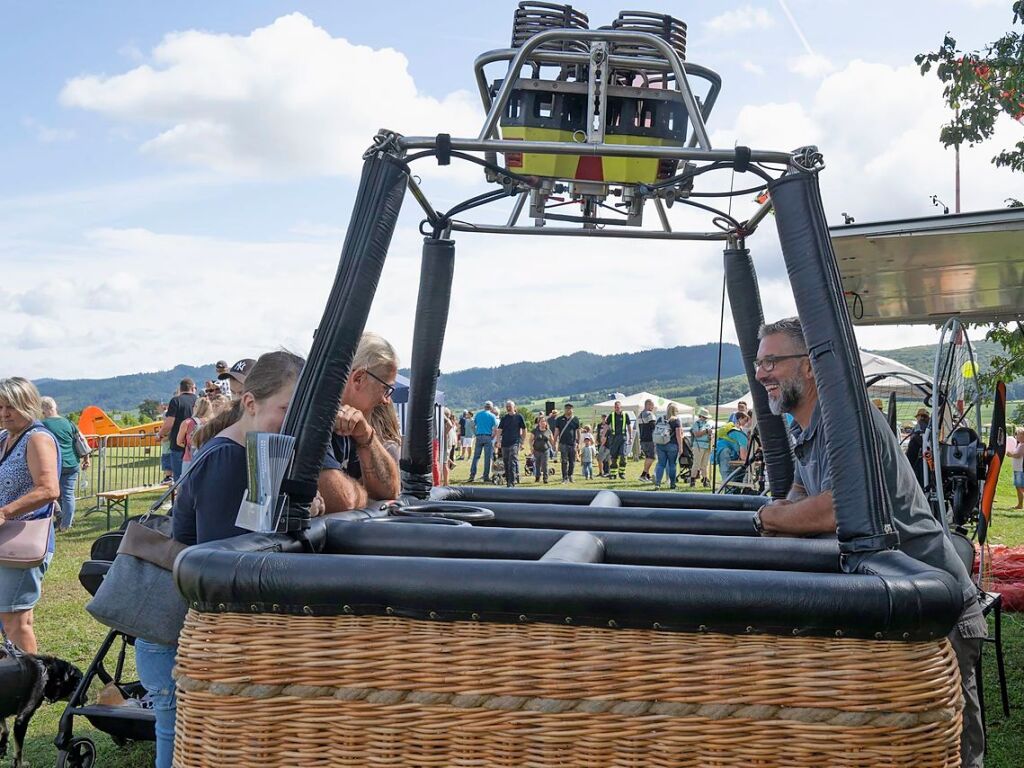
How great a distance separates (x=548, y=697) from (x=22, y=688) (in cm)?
309

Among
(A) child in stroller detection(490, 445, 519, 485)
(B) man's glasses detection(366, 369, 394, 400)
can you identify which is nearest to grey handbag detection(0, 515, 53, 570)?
(B) man's glasses detection(366, 369, 394, 400)

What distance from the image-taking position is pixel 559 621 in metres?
1.72

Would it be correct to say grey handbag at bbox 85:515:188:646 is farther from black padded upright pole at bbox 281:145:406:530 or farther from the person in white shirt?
the person in white shirt

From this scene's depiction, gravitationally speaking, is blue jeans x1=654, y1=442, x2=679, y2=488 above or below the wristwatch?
below

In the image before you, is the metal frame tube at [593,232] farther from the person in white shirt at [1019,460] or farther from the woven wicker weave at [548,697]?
the person in white shirt at [1019,460]

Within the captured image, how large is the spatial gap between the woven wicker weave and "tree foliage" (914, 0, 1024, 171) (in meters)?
10.2

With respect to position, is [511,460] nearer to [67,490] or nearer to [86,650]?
[67,490]

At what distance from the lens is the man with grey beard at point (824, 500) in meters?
2.78

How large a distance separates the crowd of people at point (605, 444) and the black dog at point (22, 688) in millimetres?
12526

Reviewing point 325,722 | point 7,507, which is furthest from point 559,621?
point 7,507

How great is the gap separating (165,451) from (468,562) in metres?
11.4

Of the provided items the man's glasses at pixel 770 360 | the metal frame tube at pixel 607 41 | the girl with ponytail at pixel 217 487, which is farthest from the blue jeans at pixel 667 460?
the metal frame tube at pixel 607 41

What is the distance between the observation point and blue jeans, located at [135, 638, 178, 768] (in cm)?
279

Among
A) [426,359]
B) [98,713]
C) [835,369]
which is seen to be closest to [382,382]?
[426,359]
